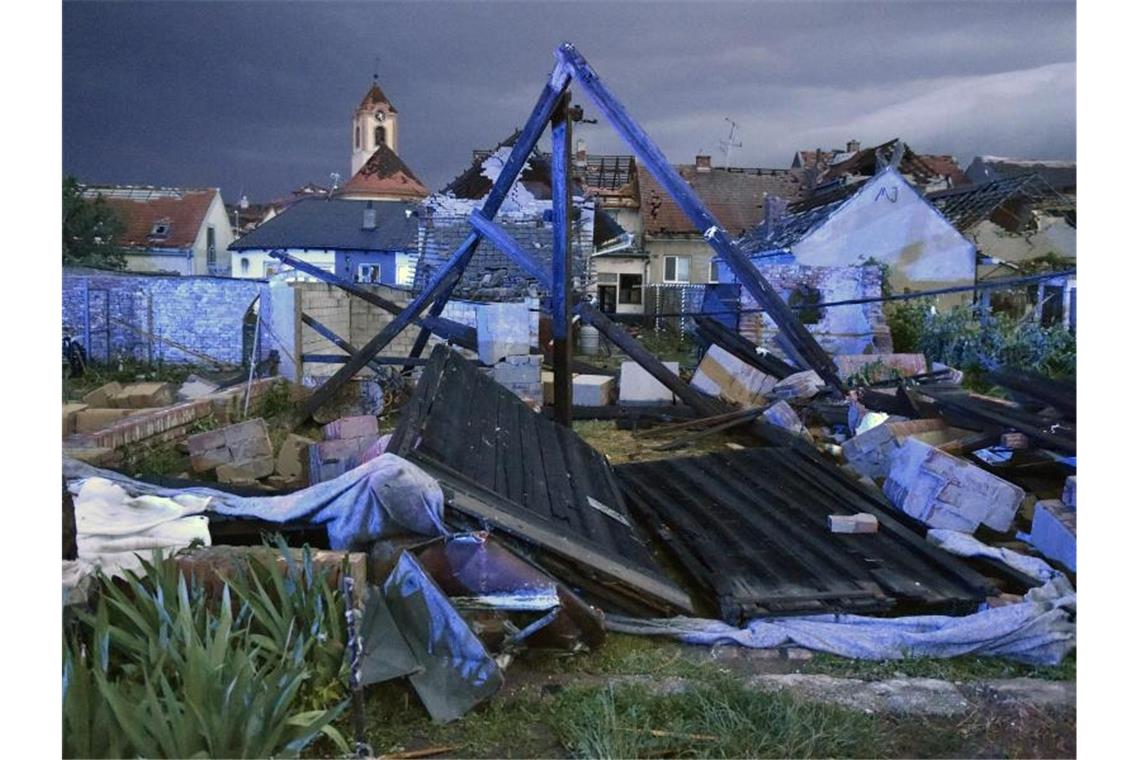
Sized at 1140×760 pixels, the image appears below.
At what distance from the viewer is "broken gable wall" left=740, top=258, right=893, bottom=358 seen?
14.9m

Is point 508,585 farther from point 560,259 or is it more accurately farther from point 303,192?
point 303,192

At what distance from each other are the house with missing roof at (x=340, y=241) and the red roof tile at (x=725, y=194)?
8165 mm

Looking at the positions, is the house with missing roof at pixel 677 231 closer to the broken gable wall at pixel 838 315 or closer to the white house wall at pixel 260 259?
the white house wall at pixel 260 259

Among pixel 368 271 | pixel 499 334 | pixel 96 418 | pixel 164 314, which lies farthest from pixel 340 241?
pixel 96 418

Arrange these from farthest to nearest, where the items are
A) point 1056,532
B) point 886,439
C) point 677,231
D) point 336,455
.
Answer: point 677,231 < point 886,439 < point 336,455 < point 1056,532

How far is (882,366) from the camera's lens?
38.3 feet

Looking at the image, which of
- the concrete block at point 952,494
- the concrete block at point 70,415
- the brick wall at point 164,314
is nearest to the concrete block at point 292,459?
the concrete block at point 70,415

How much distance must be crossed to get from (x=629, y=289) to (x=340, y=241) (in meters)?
10.8

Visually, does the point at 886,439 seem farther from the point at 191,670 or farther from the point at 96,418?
the point at 96,418

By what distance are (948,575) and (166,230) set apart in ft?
95.5

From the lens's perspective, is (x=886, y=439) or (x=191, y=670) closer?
(x=191, y=670)

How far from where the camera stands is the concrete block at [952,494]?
5.21m

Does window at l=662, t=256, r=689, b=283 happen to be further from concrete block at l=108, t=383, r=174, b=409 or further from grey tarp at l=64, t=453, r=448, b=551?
grey tarp at l=64, t=453, r=448, b=551

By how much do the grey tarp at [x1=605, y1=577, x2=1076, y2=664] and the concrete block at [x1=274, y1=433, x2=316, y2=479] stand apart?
13.0 ft
